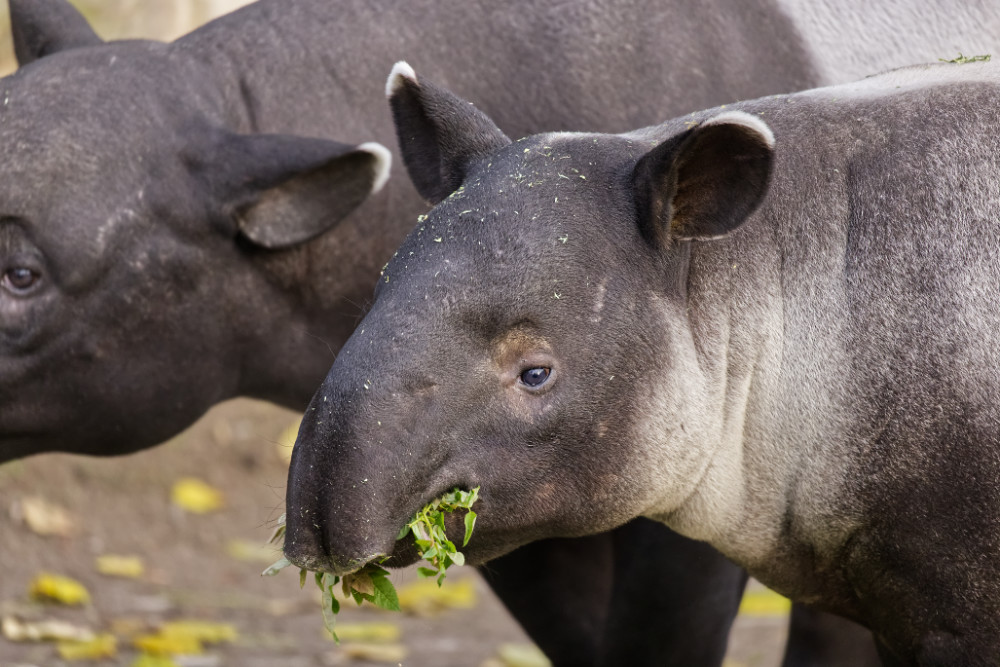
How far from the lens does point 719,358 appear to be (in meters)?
4.02

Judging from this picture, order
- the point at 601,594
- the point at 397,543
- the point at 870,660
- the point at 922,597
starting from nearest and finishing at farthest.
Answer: the point at 397,543
the point at 922,597
the point at 870,660
the point at 601,594

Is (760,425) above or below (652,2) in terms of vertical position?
below

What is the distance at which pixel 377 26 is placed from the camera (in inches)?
222

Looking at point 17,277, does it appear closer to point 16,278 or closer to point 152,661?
point 16,278

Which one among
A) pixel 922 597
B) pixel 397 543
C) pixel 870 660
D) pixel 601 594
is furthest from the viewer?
pixel 601 594

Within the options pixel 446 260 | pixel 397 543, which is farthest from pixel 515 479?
pixel 446 260

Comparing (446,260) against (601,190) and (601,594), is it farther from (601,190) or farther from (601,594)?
(601,594)

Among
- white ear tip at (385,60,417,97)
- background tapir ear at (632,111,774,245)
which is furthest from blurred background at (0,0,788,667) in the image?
background tapir ear at (632,111,774,245)

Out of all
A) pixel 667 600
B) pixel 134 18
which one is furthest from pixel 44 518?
pixel 667 600

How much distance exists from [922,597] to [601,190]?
1379 mm

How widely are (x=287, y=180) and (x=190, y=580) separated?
12.5 feet

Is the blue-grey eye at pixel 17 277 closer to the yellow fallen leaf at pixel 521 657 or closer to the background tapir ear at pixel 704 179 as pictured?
the background tapir ear at pixel 704 179

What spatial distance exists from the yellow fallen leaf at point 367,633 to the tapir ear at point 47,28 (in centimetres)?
319

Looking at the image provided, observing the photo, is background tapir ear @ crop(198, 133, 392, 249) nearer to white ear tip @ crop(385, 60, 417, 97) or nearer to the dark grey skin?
white ear tip @ crop(385, 60, 417, 97)
